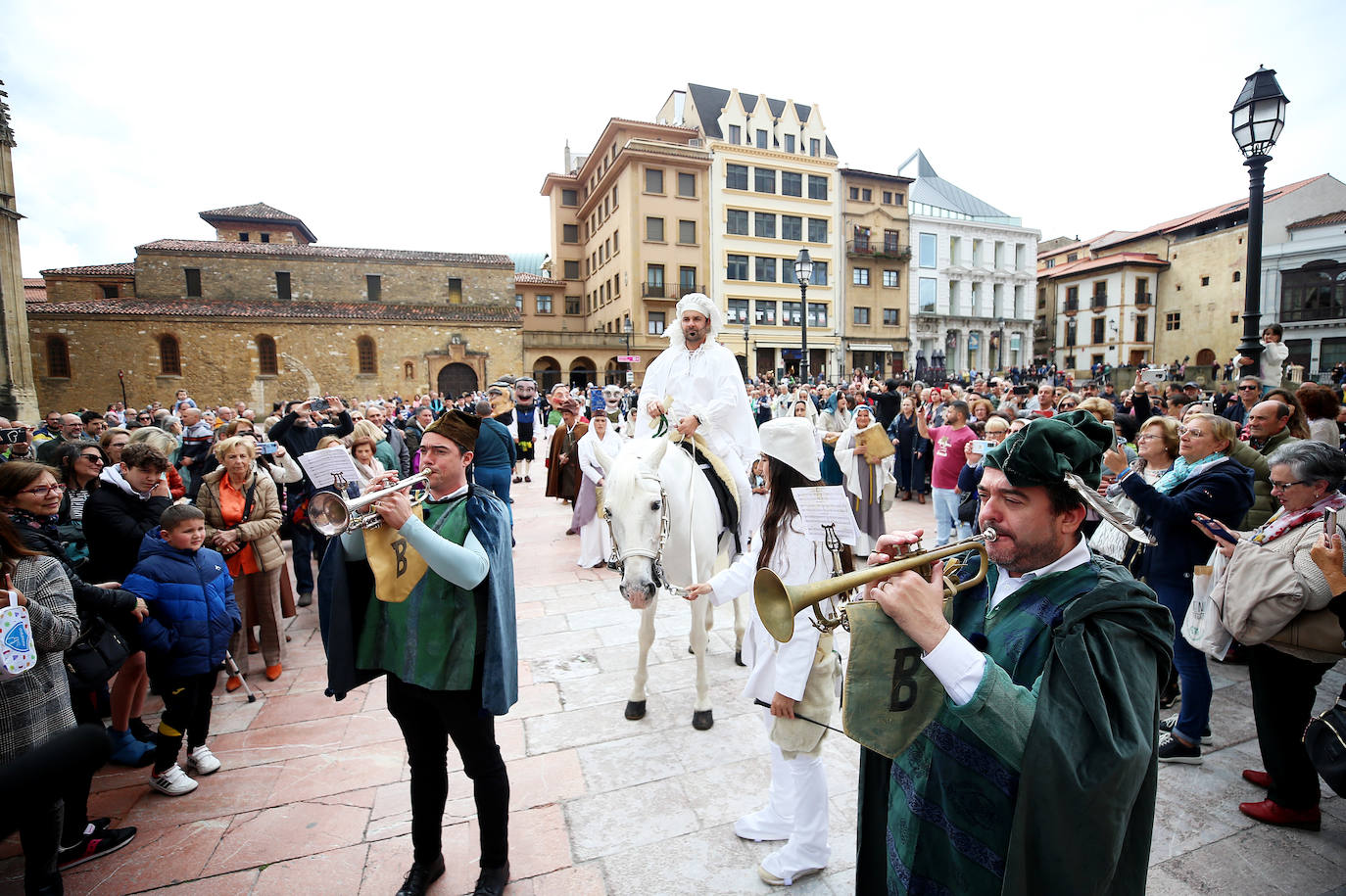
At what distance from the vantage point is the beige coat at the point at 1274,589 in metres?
2.87

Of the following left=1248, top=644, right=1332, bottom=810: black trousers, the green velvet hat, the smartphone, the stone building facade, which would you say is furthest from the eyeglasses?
the stone building facade

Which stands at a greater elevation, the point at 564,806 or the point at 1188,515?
the point at 1188,515

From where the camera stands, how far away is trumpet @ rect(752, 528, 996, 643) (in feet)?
4.95

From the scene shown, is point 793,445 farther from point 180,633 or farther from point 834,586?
point 180,633

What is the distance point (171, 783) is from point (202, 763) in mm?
186

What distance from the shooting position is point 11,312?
21.6m

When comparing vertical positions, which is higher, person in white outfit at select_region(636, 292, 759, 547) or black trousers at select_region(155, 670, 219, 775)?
person in white outfit at select_region(636, 292, 759, 547)

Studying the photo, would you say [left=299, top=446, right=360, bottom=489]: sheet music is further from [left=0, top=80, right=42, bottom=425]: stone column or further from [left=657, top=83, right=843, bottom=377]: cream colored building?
[left=657, top=83, right=843, bottom=377]: cream colored building

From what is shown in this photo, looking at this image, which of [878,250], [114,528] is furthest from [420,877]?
[878,250]

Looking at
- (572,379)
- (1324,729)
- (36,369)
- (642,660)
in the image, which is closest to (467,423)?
(642,660)

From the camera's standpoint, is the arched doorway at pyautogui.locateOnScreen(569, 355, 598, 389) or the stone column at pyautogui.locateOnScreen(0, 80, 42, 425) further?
the arched doorway at pyautogui.locateOnScreen(569, 355, 598, 389)

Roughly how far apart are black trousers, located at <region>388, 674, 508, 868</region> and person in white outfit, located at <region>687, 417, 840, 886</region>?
119 cm

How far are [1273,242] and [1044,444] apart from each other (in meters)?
52.7

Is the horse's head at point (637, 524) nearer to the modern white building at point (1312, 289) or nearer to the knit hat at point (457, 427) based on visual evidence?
the knit hat at point (457, 427)
